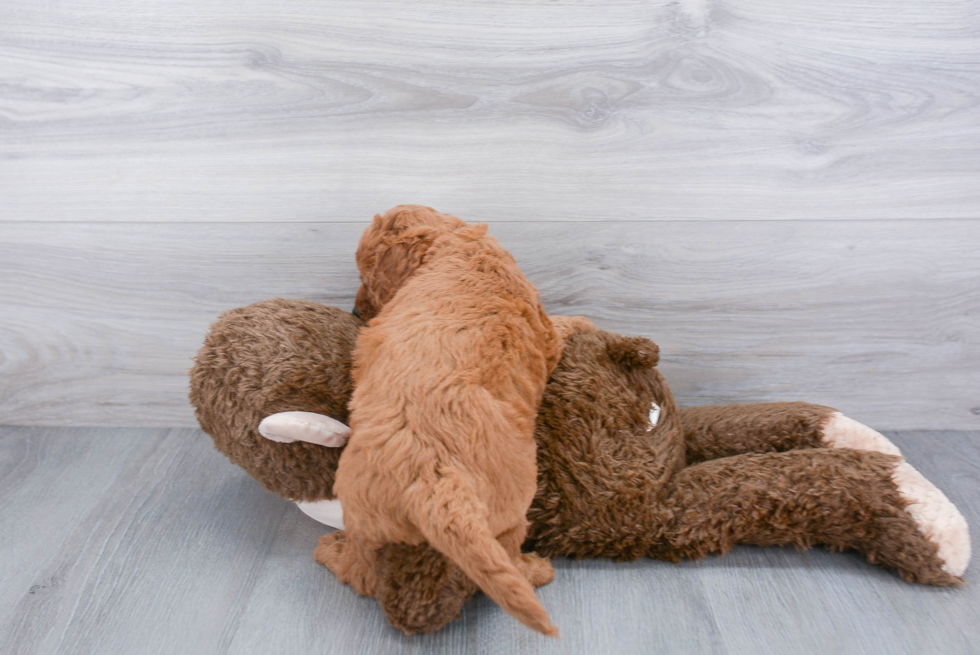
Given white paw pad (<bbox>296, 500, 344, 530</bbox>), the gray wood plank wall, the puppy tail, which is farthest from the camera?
the gray wood plank wall

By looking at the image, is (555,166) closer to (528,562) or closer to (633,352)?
(633,352)

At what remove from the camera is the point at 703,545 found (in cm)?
79

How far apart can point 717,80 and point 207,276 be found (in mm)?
783

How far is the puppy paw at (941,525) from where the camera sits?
75 cm

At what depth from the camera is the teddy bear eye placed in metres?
0.84

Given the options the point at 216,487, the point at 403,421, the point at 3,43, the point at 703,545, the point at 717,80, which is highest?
the point at 717,80

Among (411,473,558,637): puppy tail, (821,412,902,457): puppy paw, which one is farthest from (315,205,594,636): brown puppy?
(821,412,902,457): puppy paw

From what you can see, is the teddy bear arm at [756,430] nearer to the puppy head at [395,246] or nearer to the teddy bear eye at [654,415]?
the teddy bear eye at [654,415]

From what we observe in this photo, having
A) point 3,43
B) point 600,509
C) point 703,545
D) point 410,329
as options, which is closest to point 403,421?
point 410,329

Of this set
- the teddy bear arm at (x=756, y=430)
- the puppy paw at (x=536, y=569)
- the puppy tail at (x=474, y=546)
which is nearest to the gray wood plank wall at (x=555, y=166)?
the teddy bear arm at (x=756, y=430)

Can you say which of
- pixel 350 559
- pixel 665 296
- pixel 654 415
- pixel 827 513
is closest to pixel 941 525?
pixel 827 513

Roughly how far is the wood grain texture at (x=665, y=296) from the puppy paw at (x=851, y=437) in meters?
0.18

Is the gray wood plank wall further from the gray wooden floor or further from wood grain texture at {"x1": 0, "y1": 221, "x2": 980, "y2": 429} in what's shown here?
the gray wooden floor

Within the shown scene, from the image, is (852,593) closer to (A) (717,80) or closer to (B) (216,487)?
(A) (717,80)
